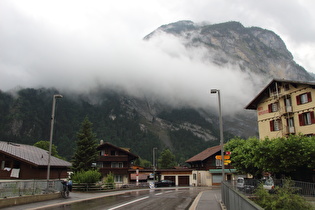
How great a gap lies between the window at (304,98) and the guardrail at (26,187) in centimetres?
2940

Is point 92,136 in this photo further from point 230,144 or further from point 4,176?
point 230,144

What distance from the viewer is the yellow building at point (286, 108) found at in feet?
108

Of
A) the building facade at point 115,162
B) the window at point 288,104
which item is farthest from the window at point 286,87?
the building facade at point 115,162

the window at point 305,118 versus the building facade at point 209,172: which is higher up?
the window at point 305,118

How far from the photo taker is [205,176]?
197ft

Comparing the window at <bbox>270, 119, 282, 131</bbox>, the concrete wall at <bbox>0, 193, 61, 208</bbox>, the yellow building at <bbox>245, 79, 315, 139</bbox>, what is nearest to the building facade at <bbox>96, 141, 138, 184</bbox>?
the yellow building at <bbox>245, 79, 315, 139</bbox>

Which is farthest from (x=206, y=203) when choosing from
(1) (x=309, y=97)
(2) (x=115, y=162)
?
(2) (x=115, y=162)

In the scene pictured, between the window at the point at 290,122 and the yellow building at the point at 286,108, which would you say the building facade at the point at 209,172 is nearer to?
the yellow building at the point at 286,108

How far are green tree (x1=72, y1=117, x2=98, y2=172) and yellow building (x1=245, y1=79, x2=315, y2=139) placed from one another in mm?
27584

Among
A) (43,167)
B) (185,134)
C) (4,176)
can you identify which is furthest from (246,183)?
(185,134)

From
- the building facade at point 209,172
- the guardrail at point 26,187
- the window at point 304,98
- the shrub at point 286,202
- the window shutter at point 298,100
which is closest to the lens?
the shrub at point 286,202

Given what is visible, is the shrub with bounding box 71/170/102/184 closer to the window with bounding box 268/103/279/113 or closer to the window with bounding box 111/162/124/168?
the window with bounding box 268/103/279/113

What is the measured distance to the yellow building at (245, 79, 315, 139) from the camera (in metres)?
32.8

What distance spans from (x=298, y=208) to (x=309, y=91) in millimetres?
26487
